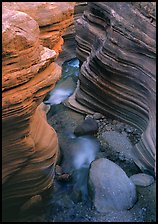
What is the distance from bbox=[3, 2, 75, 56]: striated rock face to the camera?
20.9 feet

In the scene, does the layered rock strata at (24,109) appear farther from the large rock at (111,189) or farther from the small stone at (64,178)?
the large rock at (111,189)

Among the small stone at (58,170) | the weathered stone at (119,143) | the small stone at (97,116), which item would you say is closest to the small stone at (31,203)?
the small stone at (58,170)

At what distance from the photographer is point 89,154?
566 cm

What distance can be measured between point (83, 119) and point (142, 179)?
206cm

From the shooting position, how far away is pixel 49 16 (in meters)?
6.54

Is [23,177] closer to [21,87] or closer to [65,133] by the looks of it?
[21,87]

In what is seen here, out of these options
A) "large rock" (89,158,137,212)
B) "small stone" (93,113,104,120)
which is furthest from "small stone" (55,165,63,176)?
Result: "small stone" (93,113,104,120)

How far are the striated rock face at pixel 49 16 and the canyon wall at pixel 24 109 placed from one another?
2.30 meters

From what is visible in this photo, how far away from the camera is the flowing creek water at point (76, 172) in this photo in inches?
174

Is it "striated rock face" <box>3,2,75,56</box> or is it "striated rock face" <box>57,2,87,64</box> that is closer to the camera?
"striated rock face" <box>3,2,75,56</box>

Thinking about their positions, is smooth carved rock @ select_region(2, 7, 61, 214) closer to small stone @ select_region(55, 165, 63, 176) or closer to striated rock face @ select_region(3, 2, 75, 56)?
small stone @ select_region(55, 165, 63, 176)

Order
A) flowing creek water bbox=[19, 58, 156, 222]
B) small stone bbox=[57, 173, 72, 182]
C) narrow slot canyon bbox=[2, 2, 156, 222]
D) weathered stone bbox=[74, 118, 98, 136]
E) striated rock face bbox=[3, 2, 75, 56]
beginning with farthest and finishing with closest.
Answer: striated rock face bbox=[3, 2, 75, 56] < weathered stone bbox=[74, 118, 98, 136] < small stone bbox=[57, 173, 72, 182] < flowing creek water bbox=[19, 58, 156, 222] < narrow slot canyon bbox=[2, 2, 156, 222]

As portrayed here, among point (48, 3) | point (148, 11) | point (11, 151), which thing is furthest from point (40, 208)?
point (48, 3)

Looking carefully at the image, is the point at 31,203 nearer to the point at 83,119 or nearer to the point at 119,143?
the point at 119,143
